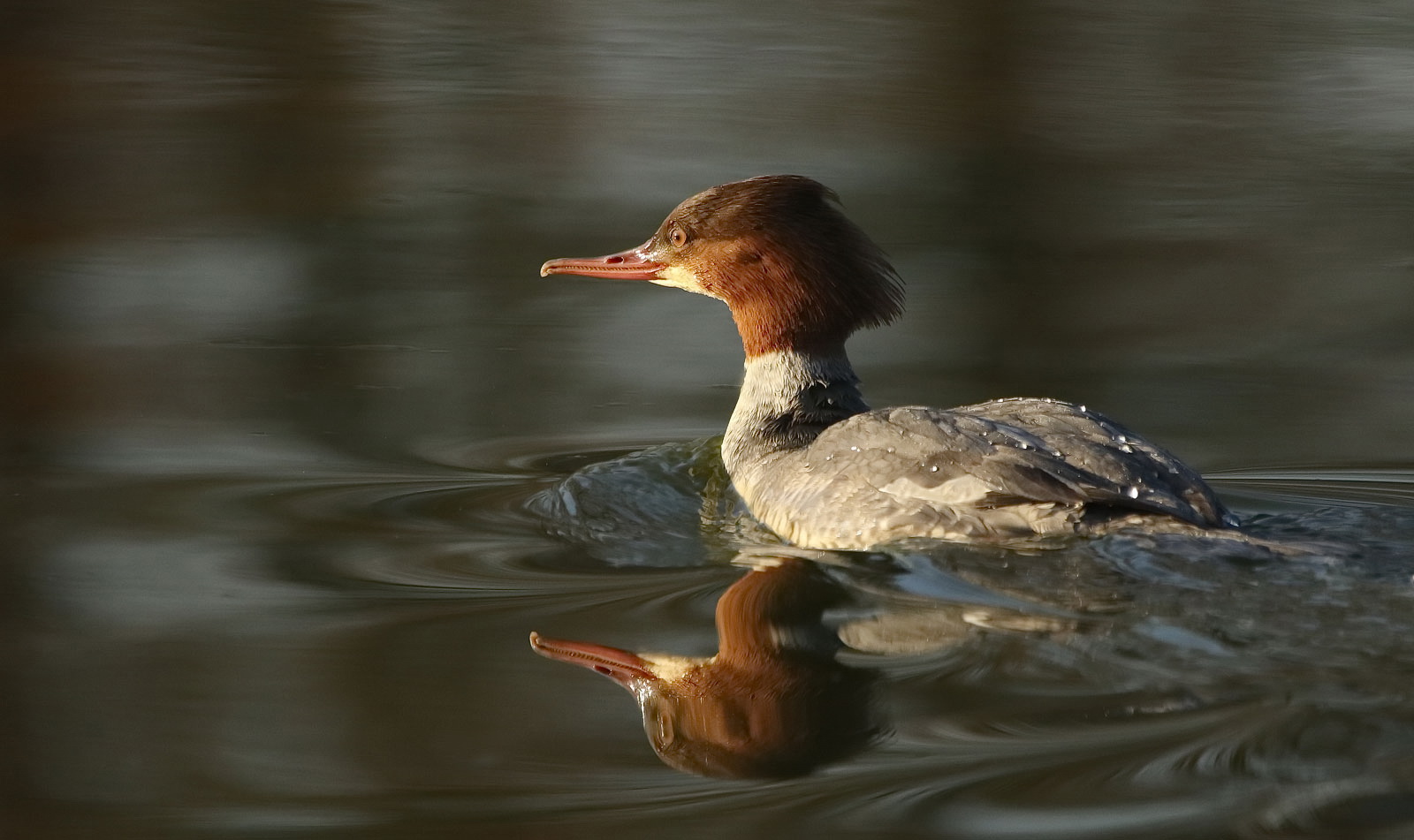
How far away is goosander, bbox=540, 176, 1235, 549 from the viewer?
517 cm

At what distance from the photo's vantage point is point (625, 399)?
725 centimetres

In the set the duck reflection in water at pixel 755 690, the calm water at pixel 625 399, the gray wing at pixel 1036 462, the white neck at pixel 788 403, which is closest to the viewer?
the calm water at pixel 625 399

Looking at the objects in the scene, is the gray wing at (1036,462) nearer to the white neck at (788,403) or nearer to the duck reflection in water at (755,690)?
the duck reflection in water at (755,690)

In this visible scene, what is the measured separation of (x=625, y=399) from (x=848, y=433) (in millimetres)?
1692

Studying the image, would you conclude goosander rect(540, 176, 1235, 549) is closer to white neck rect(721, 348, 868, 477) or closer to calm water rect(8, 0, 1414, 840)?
white neck rect(721, 348, 868, 477)

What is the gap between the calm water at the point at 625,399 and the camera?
3.88 meters

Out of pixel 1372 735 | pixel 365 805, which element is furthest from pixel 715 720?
pixel 1372 735

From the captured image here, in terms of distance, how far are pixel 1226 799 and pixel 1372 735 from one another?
1.53 ft

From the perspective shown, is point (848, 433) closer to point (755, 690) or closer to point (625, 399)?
point (755, 690)

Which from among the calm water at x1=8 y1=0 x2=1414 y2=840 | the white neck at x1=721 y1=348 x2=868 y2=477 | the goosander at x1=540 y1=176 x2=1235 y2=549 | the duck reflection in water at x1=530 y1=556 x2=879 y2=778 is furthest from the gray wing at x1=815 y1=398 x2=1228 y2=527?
the white neck at x1=721 y1=348 x2=868 y2=477

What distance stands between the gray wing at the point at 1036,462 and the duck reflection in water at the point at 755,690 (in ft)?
1.81

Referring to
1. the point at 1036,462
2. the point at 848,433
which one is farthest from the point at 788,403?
the point at 1036,462

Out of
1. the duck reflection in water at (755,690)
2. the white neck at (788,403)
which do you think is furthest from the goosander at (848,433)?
the duck reflection in water at (755,690)

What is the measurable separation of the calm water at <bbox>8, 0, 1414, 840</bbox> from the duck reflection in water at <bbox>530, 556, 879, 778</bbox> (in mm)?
40
